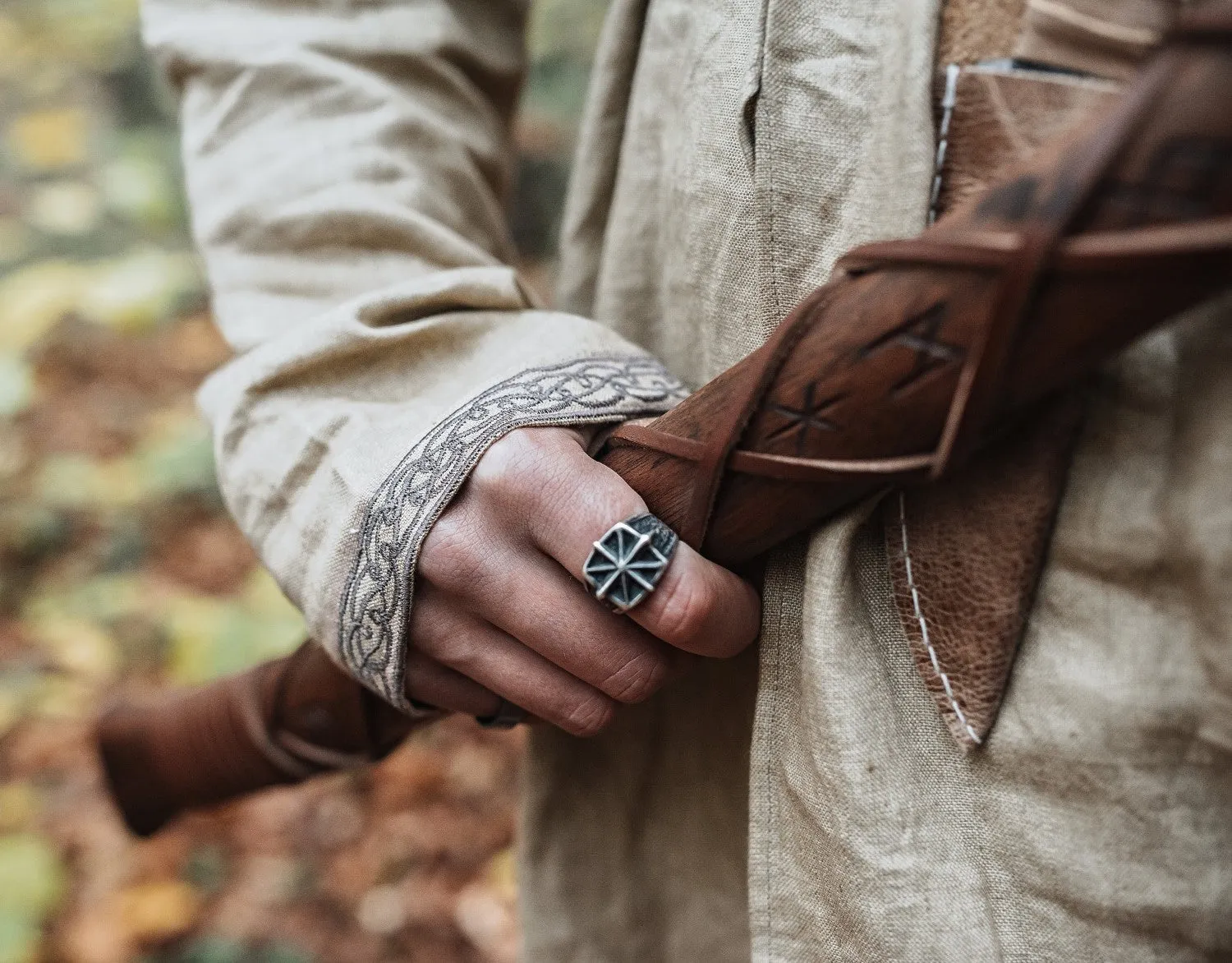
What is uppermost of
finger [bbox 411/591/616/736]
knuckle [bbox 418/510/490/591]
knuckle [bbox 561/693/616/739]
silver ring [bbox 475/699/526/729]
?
knuckle [bbox 418/510/490/591]

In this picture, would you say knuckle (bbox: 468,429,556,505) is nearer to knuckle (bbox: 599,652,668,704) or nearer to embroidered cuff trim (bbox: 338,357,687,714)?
embroidered cuff trim (bbox: 338,357,687,714)

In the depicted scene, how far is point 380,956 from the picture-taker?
1.94m

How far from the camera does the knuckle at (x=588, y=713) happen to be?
0.72 m

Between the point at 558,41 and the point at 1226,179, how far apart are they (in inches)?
130

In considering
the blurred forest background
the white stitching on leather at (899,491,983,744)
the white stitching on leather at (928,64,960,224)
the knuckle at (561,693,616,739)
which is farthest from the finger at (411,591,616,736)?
the blurred forest background

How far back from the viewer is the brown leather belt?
1.45 ft

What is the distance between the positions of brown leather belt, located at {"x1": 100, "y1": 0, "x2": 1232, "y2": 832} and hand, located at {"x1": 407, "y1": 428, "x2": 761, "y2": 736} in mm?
43

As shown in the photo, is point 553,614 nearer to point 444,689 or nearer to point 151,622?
point 444,689

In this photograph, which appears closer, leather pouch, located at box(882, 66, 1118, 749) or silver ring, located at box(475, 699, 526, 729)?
leather pouch, located at box(882, 66, 1118, 749)

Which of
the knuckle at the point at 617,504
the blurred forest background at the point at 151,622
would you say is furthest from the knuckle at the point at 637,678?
the blurred forest background at the point at 151,622

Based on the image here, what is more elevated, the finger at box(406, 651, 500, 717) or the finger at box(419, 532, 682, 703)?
the finger at box(419, 532, 682, 703)

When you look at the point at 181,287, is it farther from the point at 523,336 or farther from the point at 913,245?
the point at 913,245

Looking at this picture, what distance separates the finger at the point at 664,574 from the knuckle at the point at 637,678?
28 mm

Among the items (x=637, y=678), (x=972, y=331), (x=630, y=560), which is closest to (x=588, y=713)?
(x=637, y=678)
